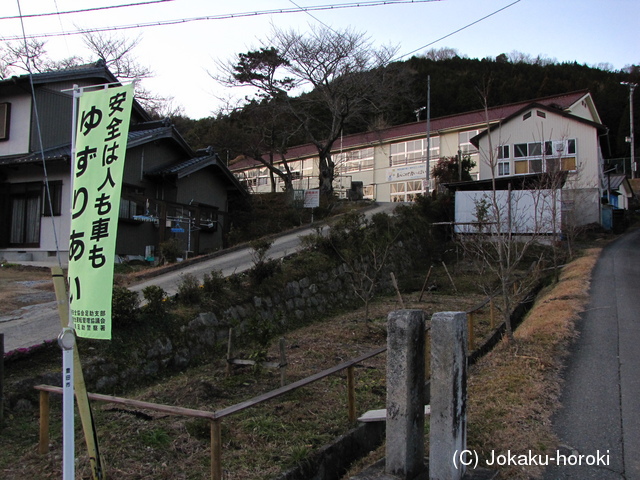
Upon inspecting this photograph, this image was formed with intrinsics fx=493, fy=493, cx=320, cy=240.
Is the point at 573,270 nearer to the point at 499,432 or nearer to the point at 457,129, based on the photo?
the point at 499,432

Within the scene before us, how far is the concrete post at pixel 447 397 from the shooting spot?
12.0 ft

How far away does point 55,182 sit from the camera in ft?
49.5

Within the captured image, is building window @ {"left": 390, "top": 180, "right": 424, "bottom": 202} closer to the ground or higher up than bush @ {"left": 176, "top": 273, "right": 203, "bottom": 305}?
higher up

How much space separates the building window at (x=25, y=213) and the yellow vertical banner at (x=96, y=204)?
14.0 metres

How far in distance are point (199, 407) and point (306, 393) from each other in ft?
4.42

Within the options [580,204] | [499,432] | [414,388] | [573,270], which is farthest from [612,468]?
[580,204]

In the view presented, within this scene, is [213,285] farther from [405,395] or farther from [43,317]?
[405,395]

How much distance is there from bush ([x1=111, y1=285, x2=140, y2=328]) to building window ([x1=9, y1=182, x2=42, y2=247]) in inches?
401

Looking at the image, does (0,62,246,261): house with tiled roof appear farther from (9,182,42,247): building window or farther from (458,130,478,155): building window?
(458,130,478,155): building window

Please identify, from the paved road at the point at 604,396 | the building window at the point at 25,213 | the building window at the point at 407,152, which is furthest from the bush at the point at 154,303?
the building window at the point at 407,152

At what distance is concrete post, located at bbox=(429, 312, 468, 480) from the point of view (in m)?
3.65

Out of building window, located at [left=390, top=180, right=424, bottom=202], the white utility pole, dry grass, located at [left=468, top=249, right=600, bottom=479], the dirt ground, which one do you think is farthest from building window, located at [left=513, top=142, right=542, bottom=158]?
the dirt ground

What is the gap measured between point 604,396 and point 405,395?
323 cm

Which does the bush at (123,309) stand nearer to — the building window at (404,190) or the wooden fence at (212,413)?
the wooden fence at (212,413)
